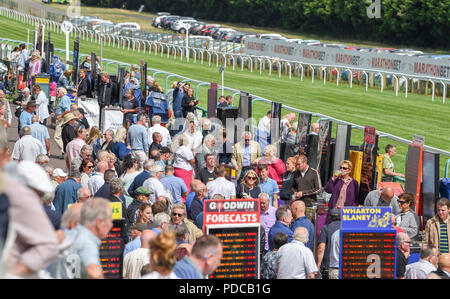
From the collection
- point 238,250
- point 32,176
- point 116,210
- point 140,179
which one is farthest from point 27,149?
point 32,176

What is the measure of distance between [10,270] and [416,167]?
8.69 m

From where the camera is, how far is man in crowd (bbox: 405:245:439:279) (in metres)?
8.93

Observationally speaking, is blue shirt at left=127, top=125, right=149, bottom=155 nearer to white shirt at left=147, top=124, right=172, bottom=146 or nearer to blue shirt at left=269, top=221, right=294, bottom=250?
white shirt at left=147, top=124, right=172, bottom=146

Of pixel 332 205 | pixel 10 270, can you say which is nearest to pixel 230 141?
pixel 332 205

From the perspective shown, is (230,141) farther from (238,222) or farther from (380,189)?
(238,222)

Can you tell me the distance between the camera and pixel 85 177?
12047 millimetres

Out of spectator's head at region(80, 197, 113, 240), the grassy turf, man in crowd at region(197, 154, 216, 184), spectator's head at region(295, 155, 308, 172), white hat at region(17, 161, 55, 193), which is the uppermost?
white hat at region(17, 161, 55, 193)

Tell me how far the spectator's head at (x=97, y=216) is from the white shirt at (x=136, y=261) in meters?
2.28

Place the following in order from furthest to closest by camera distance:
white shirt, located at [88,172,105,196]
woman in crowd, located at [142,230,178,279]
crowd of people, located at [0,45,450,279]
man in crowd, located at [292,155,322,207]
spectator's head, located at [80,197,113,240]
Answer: man in crowd, located at [292,155,322,207] → white shirt, located at [88,172,105,196] → spectator's head, located at [80,197,113,240] → woman in crowd, located at [142,230,178,279] → crowd of people, located at [0,45,450,279]

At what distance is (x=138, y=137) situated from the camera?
1572 cm

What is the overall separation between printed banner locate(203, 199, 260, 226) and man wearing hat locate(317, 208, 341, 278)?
66.1 inches

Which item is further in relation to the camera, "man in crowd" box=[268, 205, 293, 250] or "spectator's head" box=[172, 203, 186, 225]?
"man in crowd" box=[268, 205, 293, 250]

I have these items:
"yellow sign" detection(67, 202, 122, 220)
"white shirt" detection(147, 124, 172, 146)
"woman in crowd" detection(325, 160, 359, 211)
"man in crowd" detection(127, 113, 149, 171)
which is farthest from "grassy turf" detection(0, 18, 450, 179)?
"yellow sign" detection(67, 202, 122, 220)

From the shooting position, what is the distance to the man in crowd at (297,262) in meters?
8.43
